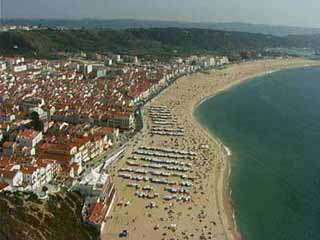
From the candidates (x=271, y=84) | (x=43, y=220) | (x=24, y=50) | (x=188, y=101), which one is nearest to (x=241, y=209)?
(x=43, y=220)

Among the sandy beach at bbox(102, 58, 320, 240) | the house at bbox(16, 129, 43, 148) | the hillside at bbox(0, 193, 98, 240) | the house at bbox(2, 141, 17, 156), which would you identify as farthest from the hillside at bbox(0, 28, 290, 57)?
the hillside at bbox(0, 193, 98, 240)

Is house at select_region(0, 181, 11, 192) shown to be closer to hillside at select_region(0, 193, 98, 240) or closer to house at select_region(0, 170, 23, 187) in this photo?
house at select_region(0, 170, 23, 187)

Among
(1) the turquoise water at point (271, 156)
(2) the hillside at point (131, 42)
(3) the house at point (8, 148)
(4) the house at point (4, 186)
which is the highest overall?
(2) the hillside at point (131, 42)

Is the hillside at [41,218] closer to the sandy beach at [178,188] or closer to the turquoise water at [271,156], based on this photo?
the sandy beach at [178,188]

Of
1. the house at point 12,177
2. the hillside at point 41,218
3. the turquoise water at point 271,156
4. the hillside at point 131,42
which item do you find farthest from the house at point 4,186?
the hillside at point 131,42

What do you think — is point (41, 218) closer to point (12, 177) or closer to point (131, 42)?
point (12, 177)

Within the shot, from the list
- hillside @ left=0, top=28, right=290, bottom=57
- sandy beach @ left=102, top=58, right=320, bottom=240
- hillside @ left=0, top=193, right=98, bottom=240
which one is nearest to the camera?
hillside @ left=0, top=193, right=98, bottom=240

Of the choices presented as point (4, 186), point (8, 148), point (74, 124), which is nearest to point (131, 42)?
point (74, 124)
